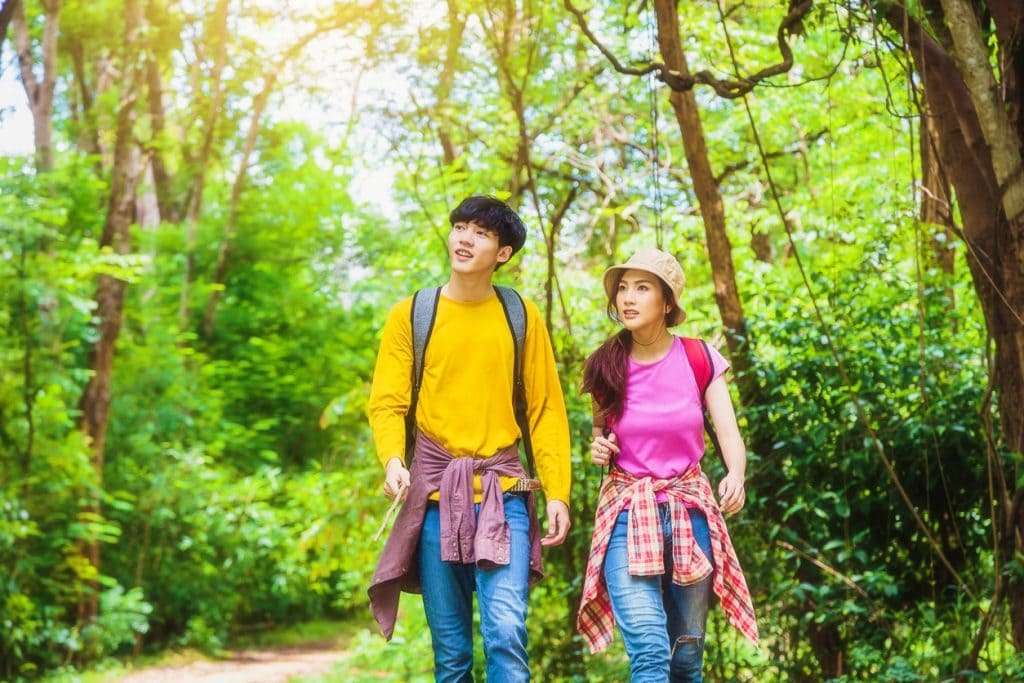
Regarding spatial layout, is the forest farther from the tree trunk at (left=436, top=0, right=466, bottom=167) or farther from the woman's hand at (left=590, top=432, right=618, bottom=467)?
the woman's hand at (left=590, top=432, right=618, bottom=467)

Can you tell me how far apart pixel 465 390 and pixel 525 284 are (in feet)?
20.6

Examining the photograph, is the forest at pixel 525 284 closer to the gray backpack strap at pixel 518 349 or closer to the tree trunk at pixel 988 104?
the tree trunk at pixel 988 104

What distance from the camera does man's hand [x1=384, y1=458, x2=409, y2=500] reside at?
3.54 m

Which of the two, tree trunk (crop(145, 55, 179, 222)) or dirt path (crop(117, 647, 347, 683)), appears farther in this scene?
tree trunk (crop(145, 55, 179, 222))

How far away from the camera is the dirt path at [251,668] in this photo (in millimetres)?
12764

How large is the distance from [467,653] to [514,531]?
387 mm

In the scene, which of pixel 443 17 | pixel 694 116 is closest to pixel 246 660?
pixel 443 17

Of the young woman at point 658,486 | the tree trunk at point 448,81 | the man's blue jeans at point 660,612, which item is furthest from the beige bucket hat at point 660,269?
the tree trunk at point 448,81

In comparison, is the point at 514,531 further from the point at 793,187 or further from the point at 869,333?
the point at 793,187

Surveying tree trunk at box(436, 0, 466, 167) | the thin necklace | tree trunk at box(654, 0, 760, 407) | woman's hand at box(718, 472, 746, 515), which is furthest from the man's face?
tree trunk at box(436, 0, 466, 167)

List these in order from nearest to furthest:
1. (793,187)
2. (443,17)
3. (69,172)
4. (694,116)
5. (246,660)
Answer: (694,116) → (443,17) → (69,172) → (246,660) → (793,187)

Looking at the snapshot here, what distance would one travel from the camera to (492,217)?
387cm

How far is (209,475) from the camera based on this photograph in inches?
598

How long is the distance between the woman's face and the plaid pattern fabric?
0.48 m
